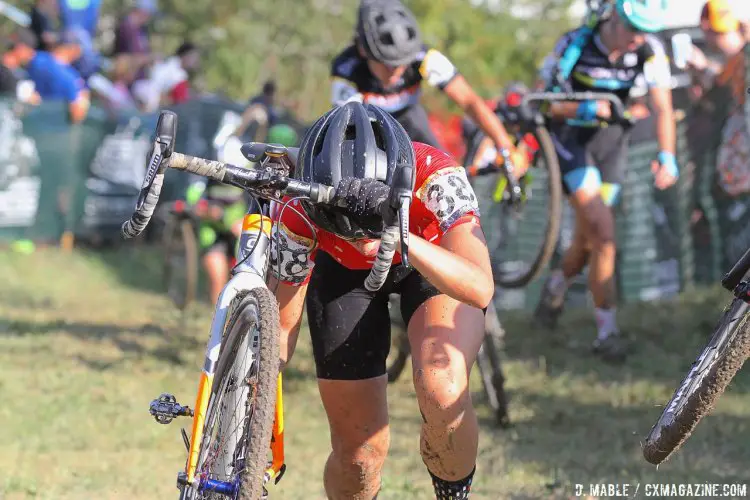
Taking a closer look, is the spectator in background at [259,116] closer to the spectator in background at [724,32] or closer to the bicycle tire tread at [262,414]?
the spectator in background at [724,32]

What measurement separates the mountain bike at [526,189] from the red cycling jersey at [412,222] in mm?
2567

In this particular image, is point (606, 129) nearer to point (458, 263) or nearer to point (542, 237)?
point (542, 237)

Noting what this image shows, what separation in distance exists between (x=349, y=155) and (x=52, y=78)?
10.8 metres

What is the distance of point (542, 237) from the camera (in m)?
7.29

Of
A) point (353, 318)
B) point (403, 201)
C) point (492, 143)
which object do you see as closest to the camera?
point (403, 201)

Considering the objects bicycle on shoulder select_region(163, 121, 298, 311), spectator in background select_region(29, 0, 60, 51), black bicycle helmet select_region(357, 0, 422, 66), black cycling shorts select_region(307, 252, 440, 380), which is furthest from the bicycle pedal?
spectator in background select_region(29, 0, 60, 51)

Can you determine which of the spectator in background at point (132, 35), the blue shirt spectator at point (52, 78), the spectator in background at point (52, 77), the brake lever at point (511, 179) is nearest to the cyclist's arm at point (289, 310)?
the brake lever at point (511, 179)

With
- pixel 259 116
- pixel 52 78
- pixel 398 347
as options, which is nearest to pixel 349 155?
pixel 398 347

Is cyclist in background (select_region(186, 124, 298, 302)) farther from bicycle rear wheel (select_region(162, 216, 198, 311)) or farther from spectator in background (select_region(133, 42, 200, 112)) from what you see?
spectator in background (select_region(133, 42, 200, 112))

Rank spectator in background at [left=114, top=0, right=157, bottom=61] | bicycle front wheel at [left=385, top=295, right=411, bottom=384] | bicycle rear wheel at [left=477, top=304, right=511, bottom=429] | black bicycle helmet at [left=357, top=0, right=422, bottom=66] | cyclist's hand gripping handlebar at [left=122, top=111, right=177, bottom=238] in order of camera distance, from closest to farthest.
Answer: cyclist's hand gripping handlebar at [left=122, top=111, right=177, bottom=238]
black bicycle helmet at [left=357, top=0, right=422, bottom=66]
bicycle rear wheel at [left=477, top=304, right=511, bottom=429]
bicycle front wheel at [left=385, top=295, right=411, bottom=384]
spectator in background at [left=114, top=0, right=157, bottom=61]

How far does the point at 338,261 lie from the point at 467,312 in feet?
1.78

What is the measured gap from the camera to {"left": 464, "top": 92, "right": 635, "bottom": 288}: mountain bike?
7098 millimetres

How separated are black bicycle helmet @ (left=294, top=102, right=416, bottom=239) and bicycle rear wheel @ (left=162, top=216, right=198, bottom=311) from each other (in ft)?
22.2

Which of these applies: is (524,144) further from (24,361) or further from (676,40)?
(24,361)
